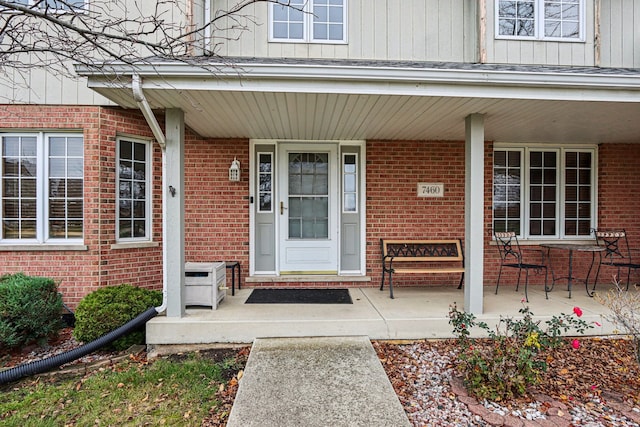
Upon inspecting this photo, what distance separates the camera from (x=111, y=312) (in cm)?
380

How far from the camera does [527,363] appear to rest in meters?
2.64

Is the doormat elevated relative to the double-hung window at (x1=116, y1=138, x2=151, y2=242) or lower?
lower

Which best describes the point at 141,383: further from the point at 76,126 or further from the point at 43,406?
the point at 76,126

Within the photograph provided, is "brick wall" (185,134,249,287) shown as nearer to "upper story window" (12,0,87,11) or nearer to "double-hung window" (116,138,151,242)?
"double-hung window" (116,138,151,242)

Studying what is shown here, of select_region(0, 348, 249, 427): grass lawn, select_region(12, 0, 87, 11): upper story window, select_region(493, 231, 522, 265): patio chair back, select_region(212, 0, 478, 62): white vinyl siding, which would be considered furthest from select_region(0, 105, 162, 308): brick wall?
select_region(493, 231, 522, 265): patio chair back

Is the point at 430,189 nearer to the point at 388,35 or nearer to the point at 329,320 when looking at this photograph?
the point at 388,35

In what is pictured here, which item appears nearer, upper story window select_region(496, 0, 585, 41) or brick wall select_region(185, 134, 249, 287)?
brick wall select_region(185, 134, 249, 287)

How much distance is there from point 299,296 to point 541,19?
6.19m

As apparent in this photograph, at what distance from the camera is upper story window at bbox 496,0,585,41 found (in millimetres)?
5770

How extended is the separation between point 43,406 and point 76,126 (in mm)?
3527

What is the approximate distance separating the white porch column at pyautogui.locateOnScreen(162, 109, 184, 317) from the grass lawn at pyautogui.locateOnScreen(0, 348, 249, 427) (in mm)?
709

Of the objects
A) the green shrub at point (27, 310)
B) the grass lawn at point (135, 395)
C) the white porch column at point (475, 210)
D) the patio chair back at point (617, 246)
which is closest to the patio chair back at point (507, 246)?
the patio chair back at point (617, 246)

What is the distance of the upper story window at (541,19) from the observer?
577cm

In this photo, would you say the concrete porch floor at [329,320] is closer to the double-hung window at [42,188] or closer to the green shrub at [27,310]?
the green shrub at [27,310]
